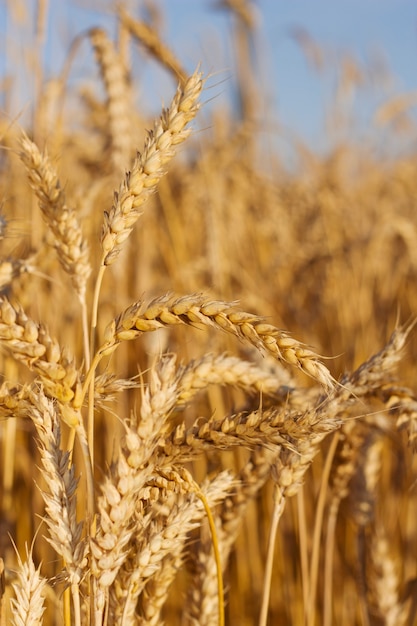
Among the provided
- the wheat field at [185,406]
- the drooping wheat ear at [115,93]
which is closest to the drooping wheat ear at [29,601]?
the wheat field at [185,406]

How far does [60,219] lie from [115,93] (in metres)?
0.93

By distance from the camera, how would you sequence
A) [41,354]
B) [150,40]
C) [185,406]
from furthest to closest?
[150,40]
[185,406]
[41,354]

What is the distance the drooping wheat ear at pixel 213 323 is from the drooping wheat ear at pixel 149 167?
2.7 inches

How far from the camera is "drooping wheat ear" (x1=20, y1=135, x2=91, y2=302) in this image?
679mm

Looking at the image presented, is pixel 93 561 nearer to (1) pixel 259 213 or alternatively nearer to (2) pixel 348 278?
(2) pixel 348 278

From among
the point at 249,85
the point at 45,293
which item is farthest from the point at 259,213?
the point at 249,85

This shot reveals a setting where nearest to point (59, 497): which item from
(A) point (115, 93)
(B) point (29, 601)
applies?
(B) point (29, 601)

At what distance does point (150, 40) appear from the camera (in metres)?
1.47

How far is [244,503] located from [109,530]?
32cm

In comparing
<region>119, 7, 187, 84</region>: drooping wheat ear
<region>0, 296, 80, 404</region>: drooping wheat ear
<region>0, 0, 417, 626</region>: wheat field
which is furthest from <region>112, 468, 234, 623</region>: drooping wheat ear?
<region>119, 7, 187, 84</region>: drooping wheat ear

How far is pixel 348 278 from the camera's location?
88.5 inches

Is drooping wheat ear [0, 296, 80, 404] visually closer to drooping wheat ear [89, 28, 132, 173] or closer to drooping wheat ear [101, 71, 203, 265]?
drooping wheat ear [101, 71, 203, 265]

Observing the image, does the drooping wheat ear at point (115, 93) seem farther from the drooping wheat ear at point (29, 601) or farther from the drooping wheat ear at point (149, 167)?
the drooping wheat ear at point (29, 601)

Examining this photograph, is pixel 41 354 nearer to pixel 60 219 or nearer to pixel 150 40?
pixel 60 219
